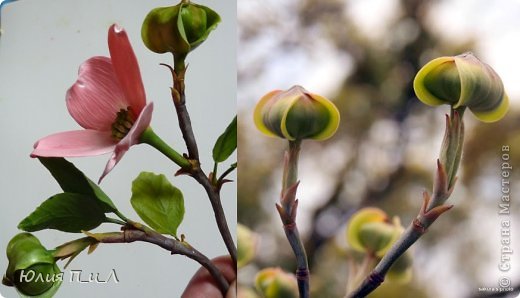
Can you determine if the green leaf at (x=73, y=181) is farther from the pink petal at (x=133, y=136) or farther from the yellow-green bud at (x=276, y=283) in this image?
the yellow-green bud at (x=276, y=283)

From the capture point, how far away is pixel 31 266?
1245mm

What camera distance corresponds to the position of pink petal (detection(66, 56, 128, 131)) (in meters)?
1.22

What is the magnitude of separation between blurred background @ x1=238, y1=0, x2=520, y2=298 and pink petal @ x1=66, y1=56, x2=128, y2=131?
0.79 feet

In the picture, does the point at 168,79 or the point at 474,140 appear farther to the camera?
the point at 168,79

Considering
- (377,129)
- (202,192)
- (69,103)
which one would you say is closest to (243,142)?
(202,192)

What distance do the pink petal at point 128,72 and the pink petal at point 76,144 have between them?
86 mm

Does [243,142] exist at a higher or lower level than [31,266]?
higher

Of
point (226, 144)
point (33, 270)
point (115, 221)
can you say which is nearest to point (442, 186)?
point (226, 144)

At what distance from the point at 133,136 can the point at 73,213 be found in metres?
0.20

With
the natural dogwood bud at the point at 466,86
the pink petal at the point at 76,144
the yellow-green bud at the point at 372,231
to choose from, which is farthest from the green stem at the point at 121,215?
the natural dogwood bud at the point at 466,86

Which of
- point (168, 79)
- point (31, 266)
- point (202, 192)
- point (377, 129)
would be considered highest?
point (168, 79)

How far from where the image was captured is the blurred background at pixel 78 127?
48.4 inches

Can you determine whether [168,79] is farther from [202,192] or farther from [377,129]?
[377,129]

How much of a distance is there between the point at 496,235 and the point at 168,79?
0.66 metres
